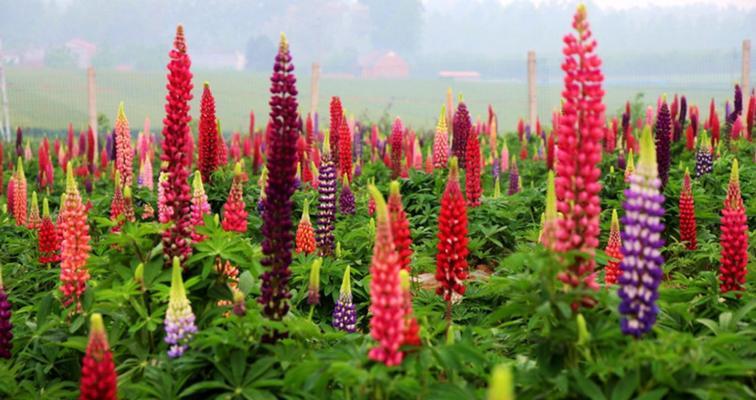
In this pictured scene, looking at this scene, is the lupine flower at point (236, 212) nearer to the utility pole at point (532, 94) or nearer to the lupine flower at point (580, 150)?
the lupine flower at point (580, 150)

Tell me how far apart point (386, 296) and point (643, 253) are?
1.11 metres

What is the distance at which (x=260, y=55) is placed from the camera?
116625mm

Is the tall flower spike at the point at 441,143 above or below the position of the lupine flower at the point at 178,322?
above

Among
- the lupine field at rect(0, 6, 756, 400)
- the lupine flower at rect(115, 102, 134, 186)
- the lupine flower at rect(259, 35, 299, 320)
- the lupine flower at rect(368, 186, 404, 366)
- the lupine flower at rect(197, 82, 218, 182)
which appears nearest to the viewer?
the lupine flower at rect(368, 186, 404, 366)

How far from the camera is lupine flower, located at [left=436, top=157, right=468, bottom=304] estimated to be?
4609mm

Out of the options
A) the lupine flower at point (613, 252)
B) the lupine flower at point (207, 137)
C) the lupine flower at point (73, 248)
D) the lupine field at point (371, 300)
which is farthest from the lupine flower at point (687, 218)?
the lupine flower at point (73, 248)

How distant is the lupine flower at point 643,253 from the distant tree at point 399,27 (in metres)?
138

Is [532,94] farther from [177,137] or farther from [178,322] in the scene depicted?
[178,322]

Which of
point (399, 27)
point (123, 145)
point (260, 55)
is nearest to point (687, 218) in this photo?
point (123, 145)

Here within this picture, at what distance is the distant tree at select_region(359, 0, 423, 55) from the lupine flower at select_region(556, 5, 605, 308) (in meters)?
138

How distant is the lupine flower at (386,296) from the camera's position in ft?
10.3

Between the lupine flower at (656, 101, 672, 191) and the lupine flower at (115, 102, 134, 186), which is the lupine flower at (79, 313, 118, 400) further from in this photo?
the lupine flower at (656, 101, 672, 191)

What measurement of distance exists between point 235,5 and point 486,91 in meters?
106

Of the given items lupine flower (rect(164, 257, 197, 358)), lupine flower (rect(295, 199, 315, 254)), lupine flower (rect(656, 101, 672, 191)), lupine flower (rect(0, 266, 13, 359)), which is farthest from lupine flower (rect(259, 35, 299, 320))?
lupine flower (rect(656, 101, 672, 191))
